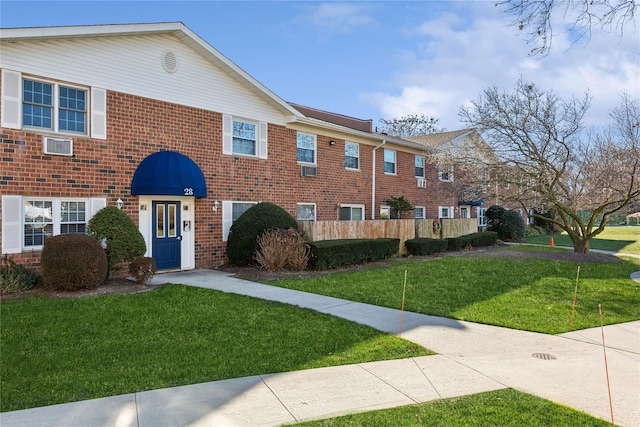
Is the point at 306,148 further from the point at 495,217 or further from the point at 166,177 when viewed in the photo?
the point at 495,217

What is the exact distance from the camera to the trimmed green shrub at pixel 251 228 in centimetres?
1393

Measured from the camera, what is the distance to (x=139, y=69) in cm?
1295

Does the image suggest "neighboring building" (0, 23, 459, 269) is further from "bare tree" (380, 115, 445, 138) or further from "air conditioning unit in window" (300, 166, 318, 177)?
"bare tree" (380, 115, 445, 138)

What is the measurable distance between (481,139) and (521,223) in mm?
10703

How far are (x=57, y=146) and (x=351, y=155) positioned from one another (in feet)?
40.1

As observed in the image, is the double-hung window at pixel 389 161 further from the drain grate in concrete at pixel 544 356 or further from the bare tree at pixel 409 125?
the bare tree at pixel 409 125

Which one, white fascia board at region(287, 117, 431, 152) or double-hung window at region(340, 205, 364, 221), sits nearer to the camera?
white fascia board at region(287, 117, 431, 152)

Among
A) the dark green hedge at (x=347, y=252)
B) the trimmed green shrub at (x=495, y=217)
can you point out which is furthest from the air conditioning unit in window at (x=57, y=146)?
the trimmed green shrub at (x=495, y=217)

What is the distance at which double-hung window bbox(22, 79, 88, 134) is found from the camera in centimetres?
1087

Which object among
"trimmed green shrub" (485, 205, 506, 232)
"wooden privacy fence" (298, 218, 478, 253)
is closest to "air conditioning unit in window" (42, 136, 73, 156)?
"wooden privacy fence" (298, 218, 478, 253)

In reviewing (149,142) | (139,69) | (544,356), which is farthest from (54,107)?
(544,356)

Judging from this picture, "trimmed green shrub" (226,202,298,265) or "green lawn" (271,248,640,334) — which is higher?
"trimmed green shrub" (226,202,298,265)

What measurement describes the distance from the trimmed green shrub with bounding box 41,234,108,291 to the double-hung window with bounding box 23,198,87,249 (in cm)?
113

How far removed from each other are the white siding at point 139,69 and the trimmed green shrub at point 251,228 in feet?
12.6
